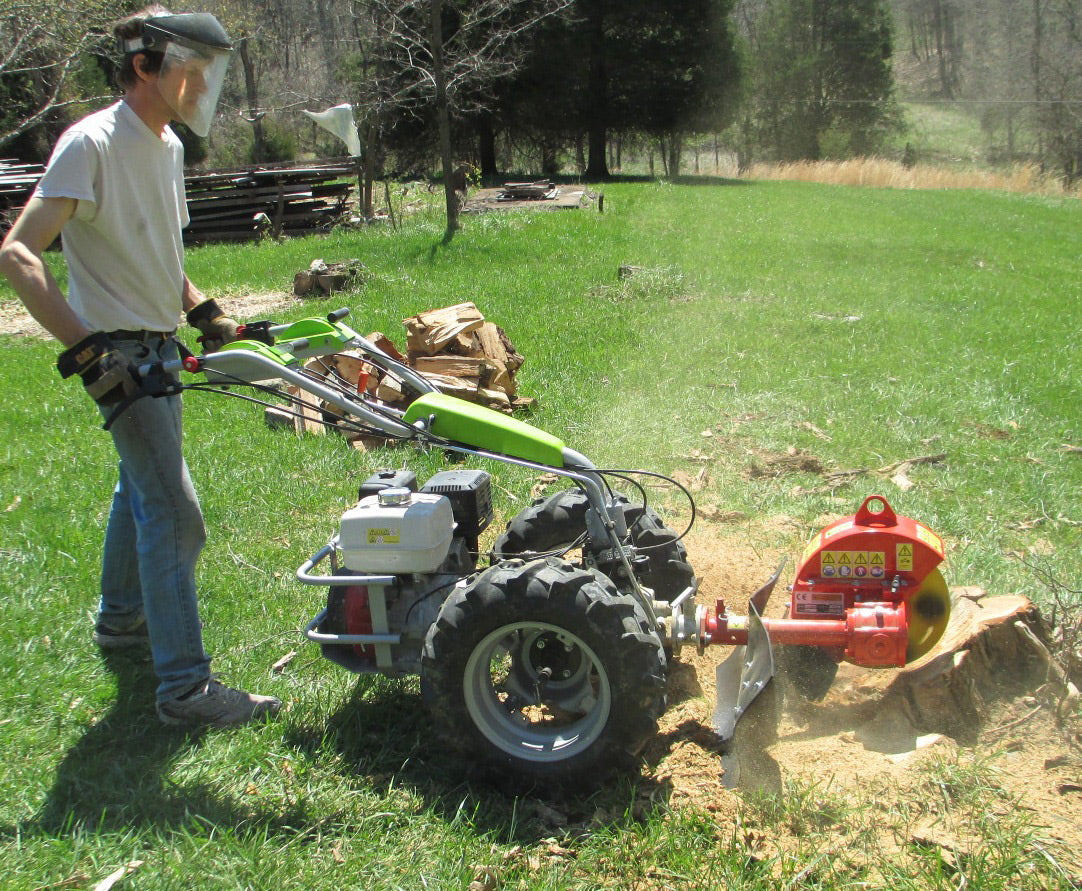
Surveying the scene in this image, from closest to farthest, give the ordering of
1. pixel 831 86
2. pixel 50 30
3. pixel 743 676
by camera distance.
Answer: pixel 743 676, pixel 50 30, pixel 831 86

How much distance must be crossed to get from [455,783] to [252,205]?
62.3 ft

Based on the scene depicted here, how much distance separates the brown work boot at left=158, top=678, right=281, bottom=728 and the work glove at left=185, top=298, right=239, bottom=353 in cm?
130

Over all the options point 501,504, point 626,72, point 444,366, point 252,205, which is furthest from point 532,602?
point 626,72

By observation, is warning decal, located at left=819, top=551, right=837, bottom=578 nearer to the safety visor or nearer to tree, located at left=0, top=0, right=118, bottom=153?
the safety visor

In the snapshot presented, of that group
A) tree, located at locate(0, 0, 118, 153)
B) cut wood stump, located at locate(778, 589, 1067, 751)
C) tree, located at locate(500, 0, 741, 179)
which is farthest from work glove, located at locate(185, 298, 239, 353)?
tree, located at locate(500, 0, 741, 179)

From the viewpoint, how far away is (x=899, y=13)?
7494 centimetres

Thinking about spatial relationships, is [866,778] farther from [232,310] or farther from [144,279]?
[232,310]

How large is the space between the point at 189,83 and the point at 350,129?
39.2 feet

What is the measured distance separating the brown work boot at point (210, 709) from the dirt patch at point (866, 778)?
1.47m

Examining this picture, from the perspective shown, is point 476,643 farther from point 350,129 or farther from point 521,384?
point 350,129

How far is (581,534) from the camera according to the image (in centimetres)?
389

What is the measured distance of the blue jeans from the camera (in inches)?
129

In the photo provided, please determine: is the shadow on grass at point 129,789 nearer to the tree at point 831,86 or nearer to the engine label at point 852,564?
the engine label at point 852,564

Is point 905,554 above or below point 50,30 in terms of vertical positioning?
below
